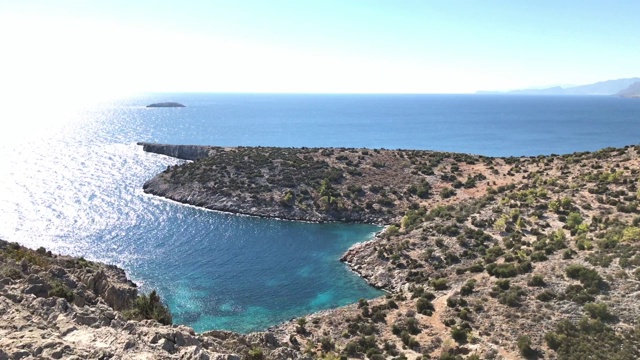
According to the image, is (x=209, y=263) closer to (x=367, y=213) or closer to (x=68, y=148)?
(x=367, y=213)

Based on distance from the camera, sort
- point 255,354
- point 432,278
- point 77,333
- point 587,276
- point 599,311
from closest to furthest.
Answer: point 77,333 → point 255,354 → point 599,311 → point 587,276 → point 432,278

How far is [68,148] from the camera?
515 ft

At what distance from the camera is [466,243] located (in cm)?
6041

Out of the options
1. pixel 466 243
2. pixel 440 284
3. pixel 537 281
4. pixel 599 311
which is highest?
pixel 599 311

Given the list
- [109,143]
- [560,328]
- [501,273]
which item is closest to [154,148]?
[109,143]

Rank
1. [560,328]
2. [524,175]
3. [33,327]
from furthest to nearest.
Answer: [524,175]
[560,328]
[33,327]

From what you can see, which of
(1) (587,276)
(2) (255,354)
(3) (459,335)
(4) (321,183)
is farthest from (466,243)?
(2) (255,354)

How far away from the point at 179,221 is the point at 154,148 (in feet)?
261

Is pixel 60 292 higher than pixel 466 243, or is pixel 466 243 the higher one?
pixel 60 292

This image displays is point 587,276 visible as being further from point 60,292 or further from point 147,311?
point 60,292

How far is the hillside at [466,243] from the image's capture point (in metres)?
37.7

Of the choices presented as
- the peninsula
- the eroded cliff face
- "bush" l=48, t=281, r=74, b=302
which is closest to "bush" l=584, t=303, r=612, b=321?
the peninsula

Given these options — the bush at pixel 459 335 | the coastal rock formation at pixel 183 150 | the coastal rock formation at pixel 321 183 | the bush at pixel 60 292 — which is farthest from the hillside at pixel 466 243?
the coastal rock formation at pixel 183 150

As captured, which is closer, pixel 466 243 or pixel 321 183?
pixel 466 243
